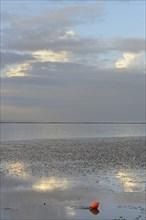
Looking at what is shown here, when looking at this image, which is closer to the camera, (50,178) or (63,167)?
(50,178)

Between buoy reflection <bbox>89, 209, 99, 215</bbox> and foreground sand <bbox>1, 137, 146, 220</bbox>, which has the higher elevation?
foreground sand <bbox>1, 137, 146, 220</bbox>

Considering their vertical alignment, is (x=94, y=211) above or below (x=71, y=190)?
below

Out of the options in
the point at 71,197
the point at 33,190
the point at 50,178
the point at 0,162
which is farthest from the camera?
the point at 0,162

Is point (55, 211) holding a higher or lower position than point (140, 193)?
lower

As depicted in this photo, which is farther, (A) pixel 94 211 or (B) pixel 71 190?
(B) pixel 71 190

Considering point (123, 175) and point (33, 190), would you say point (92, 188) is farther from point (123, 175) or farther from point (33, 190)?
point (123, 175)

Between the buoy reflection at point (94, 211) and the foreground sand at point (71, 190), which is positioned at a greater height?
the foreground sand at point (71, 190)

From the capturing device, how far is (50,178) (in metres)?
26.2

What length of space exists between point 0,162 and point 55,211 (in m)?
20.6

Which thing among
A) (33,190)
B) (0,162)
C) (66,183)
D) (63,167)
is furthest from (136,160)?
(33,190)

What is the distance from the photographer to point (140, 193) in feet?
68.0

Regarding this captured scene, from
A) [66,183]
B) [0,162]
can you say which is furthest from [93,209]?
[0,162]

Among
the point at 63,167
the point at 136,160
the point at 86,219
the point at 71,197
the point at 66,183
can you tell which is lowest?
the point at 86,219

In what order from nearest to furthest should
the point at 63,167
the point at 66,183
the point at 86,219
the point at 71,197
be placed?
the point at 86,219 → the point at 71,197 → the point at 66,183 → the point at 63,167
